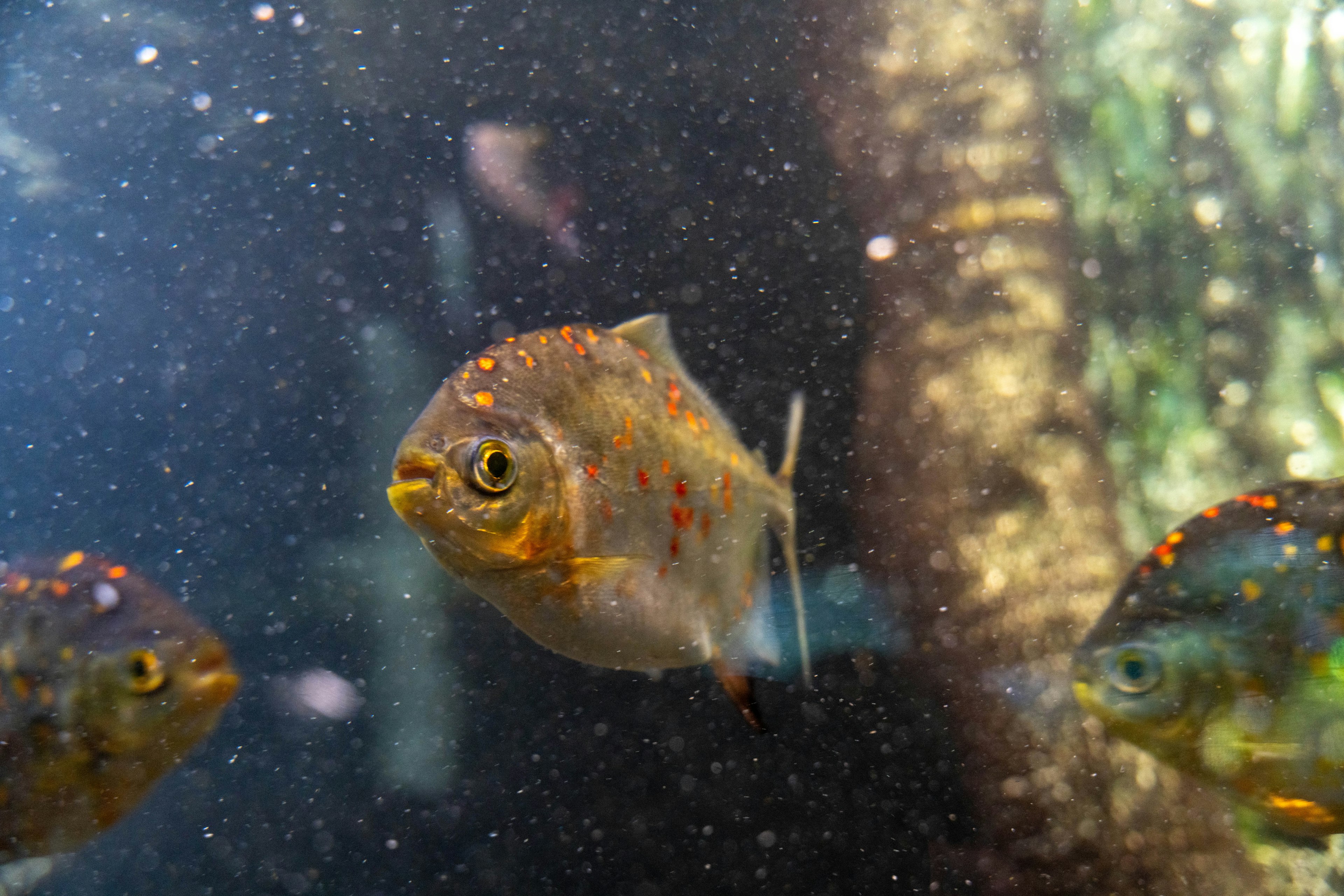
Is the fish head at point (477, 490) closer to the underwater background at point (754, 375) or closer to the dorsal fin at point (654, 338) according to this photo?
the dorsal fin at point (654, 338)

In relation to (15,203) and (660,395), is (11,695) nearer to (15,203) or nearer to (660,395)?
(660,395)

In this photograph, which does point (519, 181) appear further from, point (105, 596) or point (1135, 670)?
point (1135, 670)

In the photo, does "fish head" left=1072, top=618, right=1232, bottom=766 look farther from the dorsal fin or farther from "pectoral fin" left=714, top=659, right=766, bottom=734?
the dorsal fin

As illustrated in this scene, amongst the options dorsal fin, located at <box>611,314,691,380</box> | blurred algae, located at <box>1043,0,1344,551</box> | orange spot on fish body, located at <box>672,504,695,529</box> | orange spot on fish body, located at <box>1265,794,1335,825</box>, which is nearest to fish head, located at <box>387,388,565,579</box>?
orange spot on fish body, located at <box>672,504,695,529</box>

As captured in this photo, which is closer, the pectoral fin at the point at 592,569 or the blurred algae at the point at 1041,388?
the pectoral fin at the point at 592,569

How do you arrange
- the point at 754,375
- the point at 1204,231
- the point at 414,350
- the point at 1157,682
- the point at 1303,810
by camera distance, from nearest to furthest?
the point at 1303,810 < the point at 1157,682 < the point at 1204,231 < the point at 754,375 < the point at 414,350

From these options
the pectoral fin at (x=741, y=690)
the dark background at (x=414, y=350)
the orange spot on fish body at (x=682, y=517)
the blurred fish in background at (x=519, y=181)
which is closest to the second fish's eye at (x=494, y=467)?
the orange spot on fish body at (x=682, y=517)

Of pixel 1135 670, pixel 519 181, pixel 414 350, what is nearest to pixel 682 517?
pixel 1135 670
